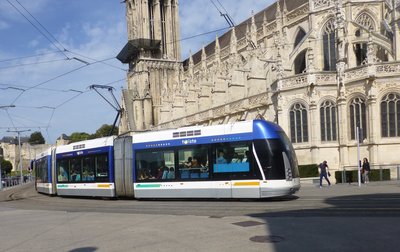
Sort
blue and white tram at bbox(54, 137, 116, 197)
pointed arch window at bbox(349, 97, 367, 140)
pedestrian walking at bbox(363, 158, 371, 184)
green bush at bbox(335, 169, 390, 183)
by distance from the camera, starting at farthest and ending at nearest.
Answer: pointed arch window at bbox(349, 97, 367, 140), green bush at bbox(335, 169, 390, 183), pedestrian walking at bbox(363, 158, 371, 184), blue and white tram at bbox(54, 137, 116, 197)

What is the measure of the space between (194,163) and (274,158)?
3117mm

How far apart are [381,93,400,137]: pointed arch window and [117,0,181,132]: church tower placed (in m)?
41.9

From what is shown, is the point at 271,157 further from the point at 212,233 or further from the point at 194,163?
the point at 212,233

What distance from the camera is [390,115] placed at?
86.1 ft

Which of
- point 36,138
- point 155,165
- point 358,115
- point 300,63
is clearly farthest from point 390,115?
point 36,138

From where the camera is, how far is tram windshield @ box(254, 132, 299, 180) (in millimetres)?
14109

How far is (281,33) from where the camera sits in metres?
42.6

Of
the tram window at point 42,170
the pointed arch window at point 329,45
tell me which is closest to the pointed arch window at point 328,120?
the pointed arch window at point 329,45

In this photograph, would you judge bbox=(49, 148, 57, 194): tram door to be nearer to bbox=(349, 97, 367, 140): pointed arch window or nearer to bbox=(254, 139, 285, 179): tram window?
bbox=(254, 139, 285, 179): tram window

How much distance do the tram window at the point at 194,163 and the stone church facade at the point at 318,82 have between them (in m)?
13.9

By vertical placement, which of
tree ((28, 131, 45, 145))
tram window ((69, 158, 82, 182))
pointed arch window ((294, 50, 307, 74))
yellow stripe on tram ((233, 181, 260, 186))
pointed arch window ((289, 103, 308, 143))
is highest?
pointed arch window ((294, 50, 307, 74))

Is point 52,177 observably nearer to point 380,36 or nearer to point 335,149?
point 335,149

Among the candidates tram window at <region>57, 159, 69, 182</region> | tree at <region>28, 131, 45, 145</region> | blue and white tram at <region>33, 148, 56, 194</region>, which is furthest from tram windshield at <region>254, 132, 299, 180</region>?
tree at <region>28, 131, 45, 145</region>

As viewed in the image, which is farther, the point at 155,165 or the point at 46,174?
the point at 46,174
